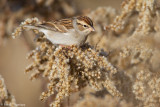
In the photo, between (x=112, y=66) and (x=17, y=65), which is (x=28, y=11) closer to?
(x=17, y=65)

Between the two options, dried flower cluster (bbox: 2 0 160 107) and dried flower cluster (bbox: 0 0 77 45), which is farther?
dried flower cluster (bbox: 0 0 77 45)

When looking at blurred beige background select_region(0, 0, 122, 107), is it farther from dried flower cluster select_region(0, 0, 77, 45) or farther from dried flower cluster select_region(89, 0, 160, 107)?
dried flower cluster select_region(89, 0, 160, 107)

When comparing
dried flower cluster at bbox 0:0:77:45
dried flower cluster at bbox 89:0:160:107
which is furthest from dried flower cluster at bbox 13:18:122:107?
dried flower cluster at bbox 0:0:77:45

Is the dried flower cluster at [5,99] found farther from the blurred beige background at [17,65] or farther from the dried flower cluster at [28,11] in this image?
the blurred beige background at [17,65]

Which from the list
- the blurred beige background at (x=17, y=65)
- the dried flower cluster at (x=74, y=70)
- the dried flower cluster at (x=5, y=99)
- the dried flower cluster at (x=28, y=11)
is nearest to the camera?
the dried flower cluster at (x=74, y=70)

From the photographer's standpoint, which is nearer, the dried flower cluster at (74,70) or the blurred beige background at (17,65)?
the dried flower cluster at (74,70)

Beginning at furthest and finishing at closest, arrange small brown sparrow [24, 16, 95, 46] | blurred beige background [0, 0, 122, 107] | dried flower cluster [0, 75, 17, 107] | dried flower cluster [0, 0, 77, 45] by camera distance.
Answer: blurred beige background [0, 0, 122, 107], dried flower cluster [0, 0, 77, 45], small brown sparrow [24, 16, 95, 46], dried flower cluster [0, 75, 17, 107]

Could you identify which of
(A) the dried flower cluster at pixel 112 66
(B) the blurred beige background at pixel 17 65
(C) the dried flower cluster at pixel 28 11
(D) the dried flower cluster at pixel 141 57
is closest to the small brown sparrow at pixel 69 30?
(A) the dried flower cluster at pixel 112 66

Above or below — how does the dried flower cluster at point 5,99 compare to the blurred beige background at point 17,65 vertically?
below

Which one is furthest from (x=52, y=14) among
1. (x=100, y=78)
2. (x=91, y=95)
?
(x=100, y=78)

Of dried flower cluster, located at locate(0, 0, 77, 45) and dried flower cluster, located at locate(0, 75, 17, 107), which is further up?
dried flower cluster, located at locate(0, 0, 77, 45)
